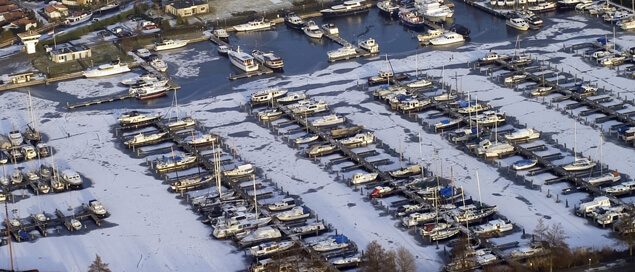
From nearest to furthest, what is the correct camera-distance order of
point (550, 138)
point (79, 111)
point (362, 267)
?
point (362, 267)
point (550, 138)
point (79, 111)

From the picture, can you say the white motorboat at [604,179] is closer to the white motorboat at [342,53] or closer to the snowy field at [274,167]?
the snowy field at [274,167]

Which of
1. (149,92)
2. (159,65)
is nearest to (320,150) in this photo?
(149,92)

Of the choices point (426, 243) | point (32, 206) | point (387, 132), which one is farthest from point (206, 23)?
point (426, 243)

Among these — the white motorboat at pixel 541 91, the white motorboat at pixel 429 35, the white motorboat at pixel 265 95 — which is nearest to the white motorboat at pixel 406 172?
the white motorboat at pixel 541 91

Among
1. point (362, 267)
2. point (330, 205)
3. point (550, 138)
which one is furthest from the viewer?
point (550, 138)

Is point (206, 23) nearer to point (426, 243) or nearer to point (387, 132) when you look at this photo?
point (387, 132)

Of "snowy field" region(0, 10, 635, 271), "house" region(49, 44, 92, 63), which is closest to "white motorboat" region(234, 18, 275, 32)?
"snowy field" region(0, 10, 635, 271)

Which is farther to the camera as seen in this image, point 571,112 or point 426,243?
point 571,112
